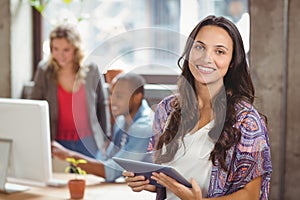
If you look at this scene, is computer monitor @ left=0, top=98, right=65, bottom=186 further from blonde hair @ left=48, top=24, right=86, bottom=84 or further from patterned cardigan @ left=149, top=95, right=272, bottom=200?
blonde hair @ left=48, top=24, right=86, bottom=84

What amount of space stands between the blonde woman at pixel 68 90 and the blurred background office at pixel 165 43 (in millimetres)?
359

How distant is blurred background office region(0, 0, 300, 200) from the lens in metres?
2.07

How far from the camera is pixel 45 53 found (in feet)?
15.3

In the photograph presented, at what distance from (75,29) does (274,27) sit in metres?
1.46

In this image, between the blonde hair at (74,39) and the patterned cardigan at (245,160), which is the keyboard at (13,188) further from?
the blonde hair at (74,39)

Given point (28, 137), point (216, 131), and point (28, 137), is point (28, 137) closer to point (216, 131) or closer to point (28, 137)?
point (28, 137)

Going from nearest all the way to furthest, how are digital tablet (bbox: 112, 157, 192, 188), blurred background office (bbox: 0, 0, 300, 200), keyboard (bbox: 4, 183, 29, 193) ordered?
digital tablet (bbox: 112, 157, 192, 188), blurred background office (bbox: 0, 0, 300, 200), keyboard (bbox: 4, 183, 29, 193)

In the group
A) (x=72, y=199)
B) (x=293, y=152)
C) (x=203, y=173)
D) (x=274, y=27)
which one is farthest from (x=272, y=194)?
(x=203, y=173)

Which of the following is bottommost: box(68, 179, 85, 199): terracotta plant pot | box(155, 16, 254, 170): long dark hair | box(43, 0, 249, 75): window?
box(68, 179, 85, 199): terracotta plant pot

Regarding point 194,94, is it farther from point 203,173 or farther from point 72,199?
point 72,199

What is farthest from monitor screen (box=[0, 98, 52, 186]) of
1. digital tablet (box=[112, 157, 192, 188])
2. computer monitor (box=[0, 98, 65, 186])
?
digital tablet (box=[112, 157, 192, 188])

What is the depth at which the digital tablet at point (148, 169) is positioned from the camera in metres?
1.84

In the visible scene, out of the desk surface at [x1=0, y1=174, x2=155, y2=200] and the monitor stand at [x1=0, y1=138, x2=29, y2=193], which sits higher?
the monitor stand at [x1=0, y1=138, x2=29, y2=193]

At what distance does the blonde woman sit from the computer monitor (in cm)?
128
